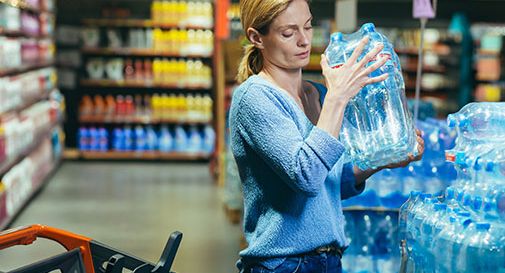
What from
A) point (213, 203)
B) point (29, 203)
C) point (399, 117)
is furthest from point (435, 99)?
point (399, 117)

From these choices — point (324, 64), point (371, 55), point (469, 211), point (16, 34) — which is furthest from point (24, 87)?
point (469, 211)

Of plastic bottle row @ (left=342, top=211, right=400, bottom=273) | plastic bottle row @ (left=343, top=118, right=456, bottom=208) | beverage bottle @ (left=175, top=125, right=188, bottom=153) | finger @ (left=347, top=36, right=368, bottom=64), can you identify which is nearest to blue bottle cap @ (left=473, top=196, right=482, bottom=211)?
finger @ (left=347, top=36, right=368, bottom=64)

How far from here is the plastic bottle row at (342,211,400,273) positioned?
404 centimetres

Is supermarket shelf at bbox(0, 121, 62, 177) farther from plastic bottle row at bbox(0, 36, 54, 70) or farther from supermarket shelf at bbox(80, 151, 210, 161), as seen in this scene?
supermarket shelf at bbox(80, 151, 210, 161)

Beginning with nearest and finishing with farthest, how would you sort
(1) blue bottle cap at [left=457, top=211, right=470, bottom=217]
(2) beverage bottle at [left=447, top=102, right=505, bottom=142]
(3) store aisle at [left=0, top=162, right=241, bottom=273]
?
(1) blue bottle cap at [left=457, top=211, right=470, bottom=217], (2) beverage bottle at [left=447, top=102, right=505, bottom=142], (3) store aisle at [left=0, top=162, right=241, bottom=273]

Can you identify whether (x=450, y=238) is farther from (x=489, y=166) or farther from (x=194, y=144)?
(x=194, y=144)

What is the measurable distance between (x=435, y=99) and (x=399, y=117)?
10.8m

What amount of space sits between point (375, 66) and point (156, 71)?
10125 millimetres

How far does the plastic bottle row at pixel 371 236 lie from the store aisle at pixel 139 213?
2024 mm

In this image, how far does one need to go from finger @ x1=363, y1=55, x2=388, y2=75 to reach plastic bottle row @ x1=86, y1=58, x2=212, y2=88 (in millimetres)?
9992

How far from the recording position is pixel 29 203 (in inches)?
337

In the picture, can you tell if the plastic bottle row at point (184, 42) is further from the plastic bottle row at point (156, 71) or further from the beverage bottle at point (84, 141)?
the beverage bottle at point (84, 141)

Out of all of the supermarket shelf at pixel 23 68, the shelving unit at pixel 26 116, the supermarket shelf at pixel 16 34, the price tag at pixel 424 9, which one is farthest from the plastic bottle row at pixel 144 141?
the price tag at pixel 424 9

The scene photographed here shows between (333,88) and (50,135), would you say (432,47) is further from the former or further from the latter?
(333,88)
